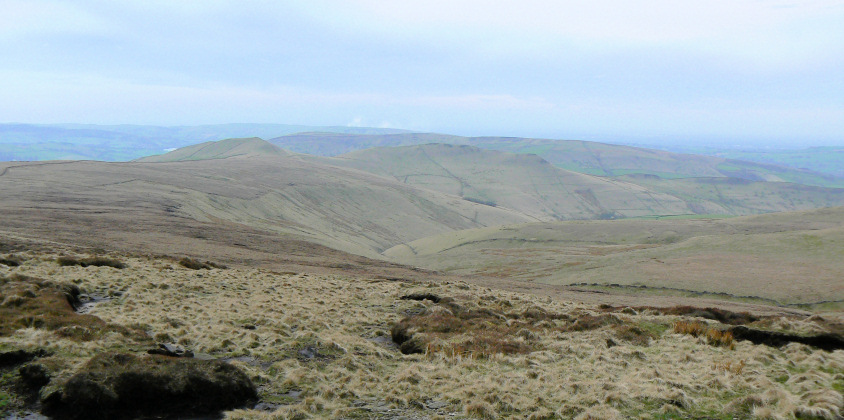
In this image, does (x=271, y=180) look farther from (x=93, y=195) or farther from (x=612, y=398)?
(x=612, y=398)

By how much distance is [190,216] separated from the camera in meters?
86.9

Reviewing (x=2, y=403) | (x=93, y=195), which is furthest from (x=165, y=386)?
(x=93, y=195)

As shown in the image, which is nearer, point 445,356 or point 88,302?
point 445,356

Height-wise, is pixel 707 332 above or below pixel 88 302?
above

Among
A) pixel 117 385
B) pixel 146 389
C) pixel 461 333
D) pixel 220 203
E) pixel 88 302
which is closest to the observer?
pixel 117 385

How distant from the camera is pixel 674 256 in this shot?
232 feet

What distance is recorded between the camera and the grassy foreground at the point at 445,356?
11711mm

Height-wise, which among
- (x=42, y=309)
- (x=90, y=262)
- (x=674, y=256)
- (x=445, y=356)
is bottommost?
(x=674, y=256)

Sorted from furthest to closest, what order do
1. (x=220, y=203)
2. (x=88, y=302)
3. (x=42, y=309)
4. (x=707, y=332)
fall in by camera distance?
(x=220, y=203), (x=88, y=302), (x=707, y=332), (x=42, y=309)

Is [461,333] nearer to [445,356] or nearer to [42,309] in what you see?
[445,356]

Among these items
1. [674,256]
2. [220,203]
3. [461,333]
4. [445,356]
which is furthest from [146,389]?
[220,203]

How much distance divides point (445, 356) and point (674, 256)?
6540 centimetres

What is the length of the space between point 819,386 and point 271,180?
177m

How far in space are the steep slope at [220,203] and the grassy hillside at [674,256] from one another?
28.2 m
